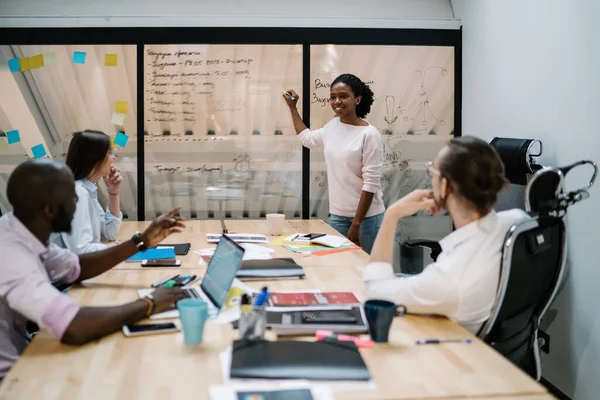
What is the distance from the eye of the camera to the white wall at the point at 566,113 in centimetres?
251

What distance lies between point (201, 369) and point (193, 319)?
0.51 feet

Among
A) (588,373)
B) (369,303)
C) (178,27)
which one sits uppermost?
(178,27)

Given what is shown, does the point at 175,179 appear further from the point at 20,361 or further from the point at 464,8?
the point at 20,361

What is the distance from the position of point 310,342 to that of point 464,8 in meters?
3.26

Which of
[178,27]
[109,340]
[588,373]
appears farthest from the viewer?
[178,27]

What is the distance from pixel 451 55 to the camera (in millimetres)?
4133

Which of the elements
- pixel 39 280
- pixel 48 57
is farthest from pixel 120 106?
pixel 39 280

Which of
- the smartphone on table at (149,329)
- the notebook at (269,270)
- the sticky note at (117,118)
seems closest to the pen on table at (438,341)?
the smartphone on table at (149,329)

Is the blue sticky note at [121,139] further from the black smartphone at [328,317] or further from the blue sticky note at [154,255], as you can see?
the black smartphone at [328,317]

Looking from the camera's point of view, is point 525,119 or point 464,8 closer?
point 525,119

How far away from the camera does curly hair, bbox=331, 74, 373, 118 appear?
3451 mm

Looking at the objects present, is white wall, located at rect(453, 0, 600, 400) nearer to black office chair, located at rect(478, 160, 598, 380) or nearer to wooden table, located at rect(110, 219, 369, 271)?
black office chair, located at rect(478, 160, 598, 380)

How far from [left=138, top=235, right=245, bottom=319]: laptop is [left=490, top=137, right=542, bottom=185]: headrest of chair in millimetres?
1503

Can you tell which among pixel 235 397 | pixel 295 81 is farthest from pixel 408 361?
pixel 295 81
